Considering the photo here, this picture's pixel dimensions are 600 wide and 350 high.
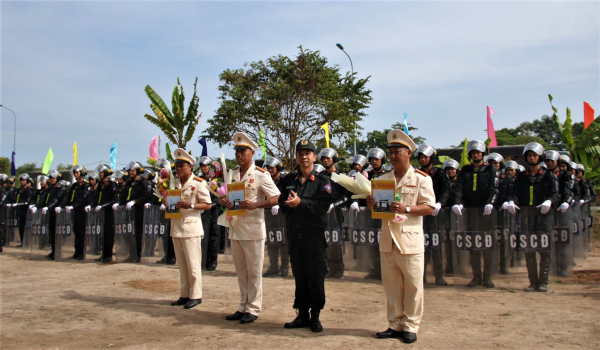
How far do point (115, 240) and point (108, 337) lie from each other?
21.5 ft

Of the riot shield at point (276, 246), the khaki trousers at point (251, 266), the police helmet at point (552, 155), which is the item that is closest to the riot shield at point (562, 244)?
the police helmet at point (552, 155)

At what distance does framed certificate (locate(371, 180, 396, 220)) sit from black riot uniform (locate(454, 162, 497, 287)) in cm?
348

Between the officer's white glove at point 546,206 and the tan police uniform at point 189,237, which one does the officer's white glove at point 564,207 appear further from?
the tan police uniform at point 189,237

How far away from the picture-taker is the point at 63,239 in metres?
12.3

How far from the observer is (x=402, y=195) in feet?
16.2

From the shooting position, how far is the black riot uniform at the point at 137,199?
37.1ft

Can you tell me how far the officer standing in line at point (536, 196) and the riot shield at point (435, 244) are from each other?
1111 mm

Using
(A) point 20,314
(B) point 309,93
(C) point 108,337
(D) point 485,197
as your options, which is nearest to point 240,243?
(C) point 108,337

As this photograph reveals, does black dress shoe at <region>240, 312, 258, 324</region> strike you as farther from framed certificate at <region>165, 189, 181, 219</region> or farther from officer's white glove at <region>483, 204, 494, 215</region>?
officer's white glove at <region>483, 204, 494, 215</region>

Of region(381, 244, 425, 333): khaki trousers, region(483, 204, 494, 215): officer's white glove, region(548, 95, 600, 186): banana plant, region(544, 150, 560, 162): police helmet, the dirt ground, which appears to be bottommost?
the dirt ground

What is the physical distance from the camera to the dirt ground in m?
4.93

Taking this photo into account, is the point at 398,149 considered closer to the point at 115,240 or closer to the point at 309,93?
the point at 115,240

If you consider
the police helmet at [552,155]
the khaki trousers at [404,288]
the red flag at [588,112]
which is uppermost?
the red flag at [588,112]

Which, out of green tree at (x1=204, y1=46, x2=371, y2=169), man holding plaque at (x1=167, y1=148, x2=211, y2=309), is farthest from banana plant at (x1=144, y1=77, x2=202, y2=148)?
man holding plaque at (x1=167, y1=148, x2=211, y2=309)
